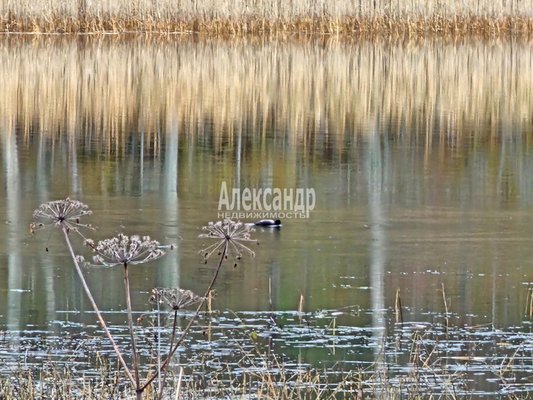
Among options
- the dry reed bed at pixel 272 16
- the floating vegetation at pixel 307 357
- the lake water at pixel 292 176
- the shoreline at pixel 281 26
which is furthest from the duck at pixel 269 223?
the shoreline at pixel 281 26

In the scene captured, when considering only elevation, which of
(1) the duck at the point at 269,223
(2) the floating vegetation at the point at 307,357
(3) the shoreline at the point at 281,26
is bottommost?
(2) the floating vegetation at the point at 307,357

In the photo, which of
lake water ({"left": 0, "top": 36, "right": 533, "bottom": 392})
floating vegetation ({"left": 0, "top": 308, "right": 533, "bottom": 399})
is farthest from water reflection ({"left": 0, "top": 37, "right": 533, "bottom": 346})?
floating vegetation ({"left": 0, "top": 308, "right": 533, "bottom": 399})

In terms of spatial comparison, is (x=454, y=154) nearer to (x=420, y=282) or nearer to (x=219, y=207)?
(x=219, y=207)

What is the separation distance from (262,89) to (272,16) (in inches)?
478

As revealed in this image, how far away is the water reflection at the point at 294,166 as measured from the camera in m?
10.1

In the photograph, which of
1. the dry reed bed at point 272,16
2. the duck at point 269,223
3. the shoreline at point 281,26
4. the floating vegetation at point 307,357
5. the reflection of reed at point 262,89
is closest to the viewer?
the floating vegetation at point 307,357

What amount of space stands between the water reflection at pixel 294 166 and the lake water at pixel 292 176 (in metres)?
0.04

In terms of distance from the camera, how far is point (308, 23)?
124 ft

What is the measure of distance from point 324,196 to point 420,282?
13.1ft

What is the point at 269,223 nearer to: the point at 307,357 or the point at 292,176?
the point at 292,176

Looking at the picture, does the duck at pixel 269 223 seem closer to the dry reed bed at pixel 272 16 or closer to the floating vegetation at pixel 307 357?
the floating vegetation at pixel 307 357

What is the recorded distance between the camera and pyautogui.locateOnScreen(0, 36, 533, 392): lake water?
382 inches

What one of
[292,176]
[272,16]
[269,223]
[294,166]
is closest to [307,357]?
[269,223]

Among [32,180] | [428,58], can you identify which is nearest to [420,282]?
[32,180]
